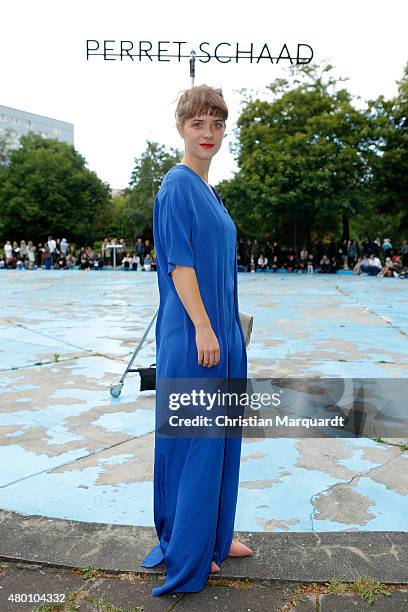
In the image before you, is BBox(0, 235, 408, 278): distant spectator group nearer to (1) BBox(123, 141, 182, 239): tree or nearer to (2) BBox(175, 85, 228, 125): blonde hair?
(1) BBox(123, 141, 182, 239): tree

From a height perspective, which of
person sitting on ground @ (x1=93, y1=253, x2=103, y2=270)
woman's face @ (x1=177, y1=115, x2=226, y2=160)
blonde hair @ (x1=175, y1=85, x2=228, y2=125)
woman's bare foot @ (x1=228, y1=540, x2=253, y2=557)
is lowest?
woman's bare foot @ (x1=228, y1=540, x2=253, y2=557)

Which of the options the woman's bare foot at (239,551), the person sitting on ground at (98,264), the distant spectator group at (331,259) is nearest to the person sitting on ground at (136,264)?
the person sitting on ground at (98,264)

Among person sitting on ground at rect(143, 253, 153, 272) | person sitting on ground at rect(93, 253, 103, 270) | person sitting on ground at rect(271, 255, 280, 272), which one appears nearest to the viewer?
person sitting on ground at rect(271, 255, 280, 272)

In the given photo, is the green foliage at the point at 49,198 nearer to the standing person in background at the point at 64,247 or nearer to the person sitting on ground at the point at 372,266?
the standing person in background at the point at 64,247

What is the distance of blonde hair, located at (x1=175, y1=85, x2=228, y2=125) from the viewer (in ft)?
6.68

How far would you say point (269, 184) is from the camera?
2442cm

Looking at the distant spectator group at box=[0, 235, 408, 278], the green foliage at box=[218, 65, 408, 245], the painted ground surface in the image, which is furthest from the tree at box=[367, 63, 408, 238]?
the painted ground surface

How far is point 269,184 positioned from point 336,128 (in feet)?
12.4

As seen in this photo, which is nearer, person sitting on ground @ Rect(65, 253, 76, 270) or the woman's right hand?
the woman's right hand

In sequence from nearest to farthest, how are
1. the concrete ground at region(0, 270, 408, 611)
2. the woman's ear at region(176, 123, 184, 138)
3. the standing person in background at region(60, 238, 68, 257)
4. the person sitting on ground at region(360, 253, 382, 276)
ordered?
1. the woman's ear at region(176, 123, 184, 138)
2. the concrete ground at region(0, 270, 408, 611)
3. the person sitting on ground at region(360, 253, 382, 276)
4. the standing person in background at region(60, 238, 68, 257)

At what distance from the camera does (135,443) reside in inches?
142

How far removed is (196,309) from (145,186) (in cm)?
4995

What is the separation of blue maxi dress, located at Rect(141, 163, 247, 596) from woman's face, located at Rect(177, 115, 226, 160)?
75 mm

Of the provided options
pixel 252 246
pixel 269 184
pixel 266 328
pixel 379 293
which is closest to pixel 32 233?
pixel 252 246
